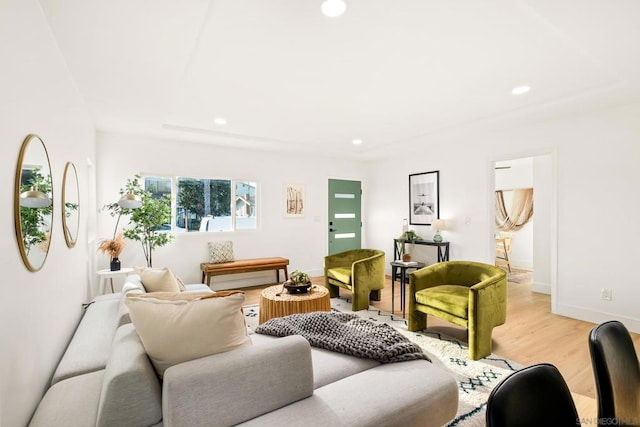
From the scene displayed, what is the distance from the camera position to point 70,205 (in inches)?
96.7

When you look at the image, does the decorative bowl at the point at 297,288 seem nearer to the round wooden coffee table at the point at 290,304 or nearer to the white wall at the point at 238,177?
the round wooden coffee table at the point at 290,304

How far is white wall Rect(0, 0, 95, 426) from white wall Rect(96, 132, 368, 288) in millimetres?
2166

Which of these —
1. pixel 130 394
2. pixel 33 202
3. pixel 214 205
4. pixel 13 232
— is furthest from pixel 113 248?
pixel 130 394

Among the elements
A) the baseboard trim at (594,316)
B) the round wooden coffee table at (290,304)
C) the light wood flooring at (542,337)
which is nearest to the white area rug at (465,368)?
the light wood flooring at (542,337)

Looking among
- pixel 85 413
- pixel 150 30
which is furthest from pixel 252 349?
pixel 150 30

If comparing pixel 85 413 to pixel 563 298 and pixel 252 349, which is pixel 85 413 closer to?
pixel 252 349

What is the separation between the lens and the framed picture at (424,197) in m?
5.36

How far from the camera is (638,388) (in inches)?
42.2

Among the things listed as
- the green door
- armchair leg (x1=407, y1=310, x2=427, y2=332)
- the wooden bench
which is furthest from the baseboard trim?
the wooden bench

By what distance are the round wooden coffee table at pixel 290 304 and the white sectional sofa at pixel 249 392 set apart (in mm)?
1287

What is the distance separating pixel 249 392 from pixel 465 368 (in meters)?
2.00

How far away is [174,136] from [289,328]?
3.73m

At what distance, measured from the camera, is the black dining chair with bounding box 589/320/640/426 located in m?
0.95

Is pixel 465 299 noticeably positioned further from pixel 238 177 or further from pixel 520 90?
pixel 238 177
